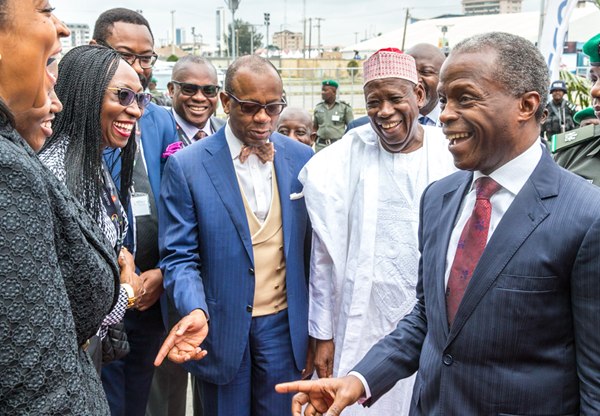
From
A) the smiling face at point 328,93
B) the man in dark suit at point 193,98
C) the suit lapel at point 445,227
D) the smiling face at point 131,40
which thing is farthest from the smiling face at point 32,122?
the smiling face at point 328,93

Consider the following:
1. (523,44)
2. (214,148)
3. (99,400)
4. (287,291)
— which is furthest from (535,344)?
(214,148)

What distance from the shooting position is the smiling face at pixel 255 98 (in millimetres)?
2572

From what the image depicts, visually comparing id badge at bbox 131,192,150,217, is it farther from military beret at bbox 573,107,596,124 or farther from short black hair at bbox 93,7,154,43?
military beret at bbox 573,107,596,124

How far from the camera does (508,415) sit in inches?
57.3

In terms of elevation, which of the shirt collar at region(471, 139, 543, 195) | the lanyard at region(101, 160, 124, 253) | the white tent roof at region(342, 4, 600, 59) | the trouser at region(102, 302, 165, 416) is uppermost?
A: the white tent roof at region(342, 4, 600, 59)

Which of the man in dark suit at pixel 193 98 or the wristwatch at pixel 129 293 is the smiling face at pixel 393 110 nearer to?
the wristwatch at pixel 129 293

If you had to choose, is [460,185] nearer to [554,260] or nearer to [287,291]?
[554,260]

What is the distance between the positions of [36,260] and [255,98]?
1.66m

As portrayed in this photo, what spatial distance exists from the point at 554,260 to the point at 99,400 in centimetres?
126

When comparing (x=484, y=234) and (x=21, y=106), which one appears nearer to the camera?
(x=21, y=106)

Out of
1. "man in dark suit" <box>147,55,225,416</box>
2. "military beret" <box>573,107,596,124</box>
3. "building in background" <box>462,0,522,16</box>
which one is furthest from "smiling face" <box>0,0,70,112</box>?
"building in background" <box>462,0,522,16</box>

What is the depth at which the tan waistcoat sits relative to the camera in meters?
2.56

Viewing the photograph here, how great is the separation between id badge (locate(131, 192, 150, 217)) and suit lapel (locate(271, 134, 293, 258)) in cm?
72

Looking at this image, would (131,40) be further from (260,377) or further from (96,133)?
(260,377)
